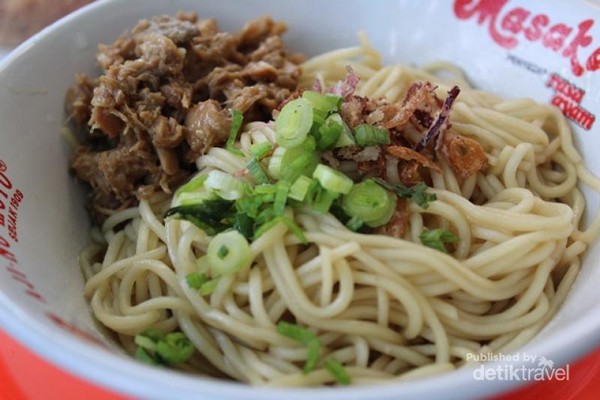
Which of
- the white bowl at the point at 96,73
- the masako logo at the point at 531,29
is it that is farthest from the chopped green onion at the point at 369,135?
the masako logo at the point at 531,29

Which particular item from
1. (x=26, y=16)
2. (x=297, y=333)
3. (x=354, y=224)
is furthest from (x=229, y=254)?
(x=26, y=16)

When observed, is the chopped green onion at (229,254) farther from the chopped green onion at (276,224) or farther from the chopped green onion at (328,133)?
the chopped green onion at (328,133)

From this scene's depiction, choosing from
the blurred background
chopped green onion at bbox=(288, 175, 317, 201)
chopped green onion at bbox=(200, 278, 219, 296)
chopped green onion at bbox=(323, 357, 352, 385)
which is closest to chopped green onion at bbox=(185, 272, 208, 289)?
chopped green onion at bbox=(200, 278, 219, 296)

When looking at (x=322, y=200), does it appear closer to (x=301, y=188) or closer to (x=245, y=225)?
(x=301, y=188)

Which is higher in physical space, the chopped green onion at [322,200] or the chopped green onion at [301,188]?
the chopped green onion at [301,188]

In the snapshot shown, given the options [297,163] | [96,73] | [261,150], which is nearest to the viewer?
[297,163]
